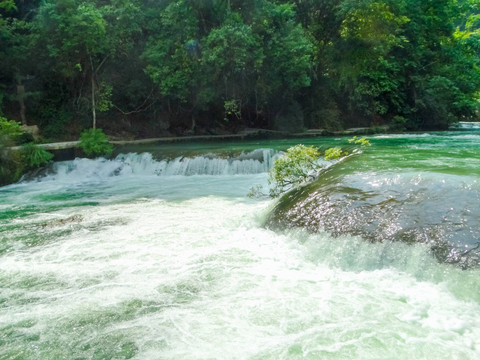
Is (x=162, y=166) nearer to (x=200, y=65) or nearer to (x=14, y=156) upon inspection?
(x=14, y=156)

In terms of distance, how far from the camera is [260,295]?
4.35 meters

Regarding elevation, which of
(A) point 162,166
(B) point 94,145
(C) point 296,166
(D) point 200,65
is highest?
(D) point 200,65

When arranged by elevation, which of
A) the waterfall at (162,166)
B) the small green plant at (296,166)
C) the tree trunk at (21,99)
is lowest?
the waterfall at (162,166)

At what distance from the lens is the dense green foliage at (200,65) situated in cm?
1535

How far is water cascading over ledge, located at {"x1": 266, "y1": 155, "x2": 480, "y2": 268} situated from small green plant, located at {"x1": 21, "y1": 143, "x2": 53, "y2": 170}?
351 inches

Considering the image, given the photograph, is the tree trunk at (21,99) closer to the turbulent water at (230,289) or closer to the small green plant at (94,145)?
the small green plant at (94,145)

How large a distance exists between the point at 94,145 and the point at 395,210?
36.5 feet

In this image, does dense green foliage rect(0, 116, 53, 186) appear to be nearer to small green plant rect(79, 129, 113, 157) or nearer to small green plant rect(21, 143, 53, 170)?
small green plant rect(21, 143, 53, 170)

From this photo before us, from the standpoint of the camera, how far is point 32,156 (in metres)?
12.6

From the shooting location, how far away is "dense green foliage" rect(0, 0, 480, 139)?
50.4ft

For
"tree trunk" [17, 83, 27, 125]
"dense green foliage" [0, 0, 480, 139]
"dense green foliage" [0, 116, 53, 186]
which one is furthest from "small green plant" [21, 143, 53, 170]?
"tree trunk" [17, 83, 27, 125]

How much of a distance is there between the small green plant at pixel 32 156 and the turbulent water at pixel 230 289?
528cm

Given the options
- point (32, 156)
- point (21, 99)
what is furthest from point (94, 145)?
point (21, 99)

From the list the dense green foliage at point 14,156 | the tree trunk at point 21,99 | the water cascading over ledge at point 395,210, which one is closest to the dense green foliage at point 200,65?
the tree trunk at point 21,99
